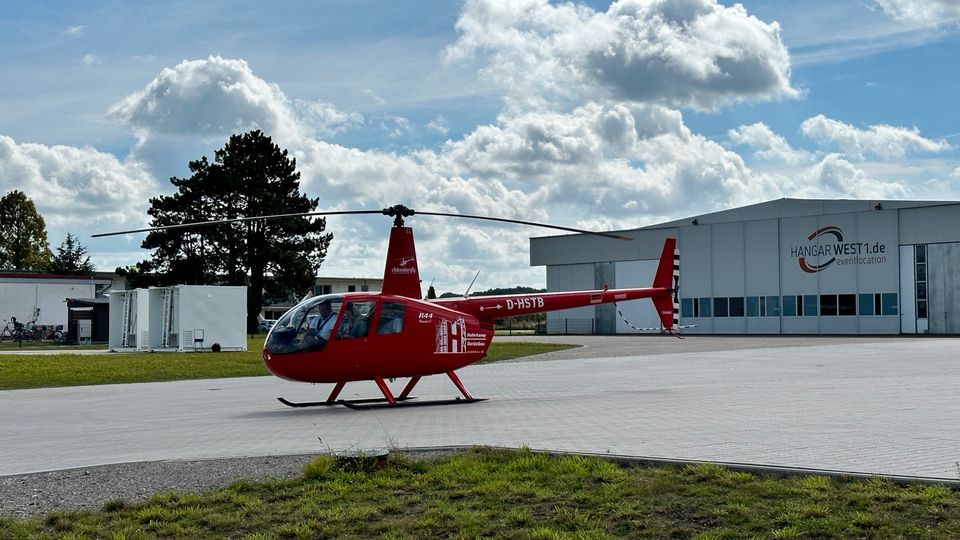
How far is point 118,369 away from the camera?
27703 millimetres

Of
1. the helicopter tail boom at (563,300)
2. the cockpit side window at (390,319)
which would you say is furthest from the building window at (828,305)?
the cockpit side window at (390,319)

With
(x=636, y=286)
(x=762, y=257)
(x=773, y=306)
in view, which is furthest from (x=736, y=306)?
(x=636, y=286)

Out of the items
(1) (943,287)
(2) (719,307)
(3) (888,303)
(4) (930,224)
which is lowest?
(2) (719,307)

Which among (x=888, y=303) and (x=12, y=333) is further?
(x=12, y=333)

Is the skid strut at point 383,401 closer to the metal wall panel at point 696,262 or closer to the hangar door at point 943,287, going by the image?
the hangar door at point 943,287

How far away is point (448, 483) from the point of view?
7723mm

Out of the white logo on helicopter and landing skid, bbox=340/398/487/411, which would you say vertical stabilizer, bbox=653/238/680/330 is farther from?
the white logo on helicopter

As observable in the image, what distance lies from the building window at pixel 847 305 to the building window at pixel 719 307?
24.3ft

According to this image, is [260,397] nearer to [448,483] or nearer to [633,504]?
[448,483]

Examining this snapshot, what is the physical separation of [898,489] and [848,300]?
50.8m

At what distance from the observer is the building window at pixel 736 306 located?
195 ft

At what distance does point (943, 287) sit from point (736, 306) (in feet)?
40.5

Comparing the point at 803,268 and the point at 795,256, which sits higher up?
the point at 795,256

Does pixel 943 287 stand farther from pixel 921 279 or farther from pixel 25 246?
pixel 25 246
